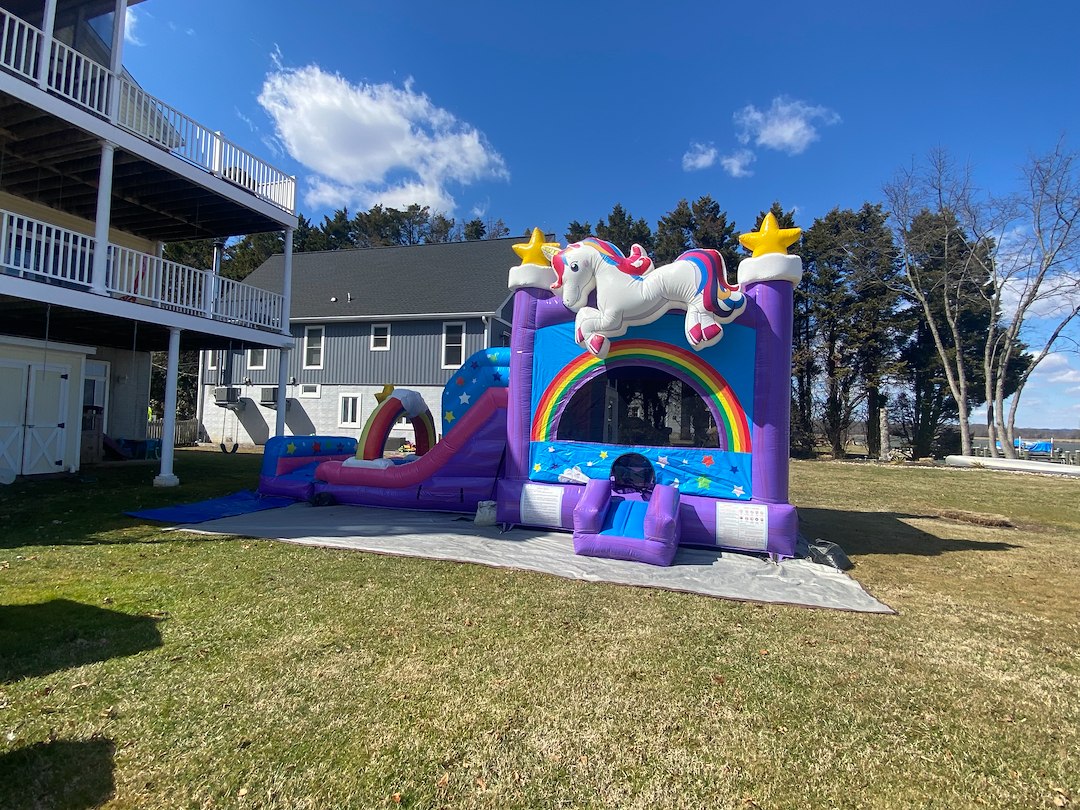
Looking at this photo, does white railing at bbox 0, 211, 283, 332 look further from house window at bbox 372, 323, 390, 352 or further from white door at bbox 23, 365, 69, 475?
house window at bbox 372, 323, 390, 352

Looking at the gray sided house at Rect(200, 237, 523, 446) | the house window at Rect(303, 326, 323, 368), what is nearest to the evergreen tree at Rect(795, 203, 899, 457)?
the gray sided house at Rect(200, 237, 523, 446)

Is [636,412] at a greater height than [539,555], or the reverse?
[636,412]

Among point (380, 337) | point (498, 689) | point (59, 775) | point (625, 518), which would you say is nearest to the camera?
point (59, 775)

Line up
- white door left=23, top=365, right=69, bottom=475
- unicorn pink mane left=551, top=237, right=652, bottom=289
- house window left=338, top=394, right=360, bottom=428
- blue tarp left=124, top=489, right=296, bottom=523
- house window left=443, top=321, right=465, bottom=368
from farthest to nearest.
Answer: house window left=338, top=394, right=360, bottom=428 < house window left=443, top=321, right=465, bottom=368 < white door left=23, top=365, right=69, bottom=475 < blue tarp left=124, top=489, right=296, bottom=523 < unicorn pink mane left=551, top=237, right=652, bottom=289

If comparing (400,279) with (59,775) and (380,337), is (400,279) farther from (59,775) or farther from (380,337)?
(59,775)

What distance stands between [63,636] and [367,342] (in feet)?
59.5

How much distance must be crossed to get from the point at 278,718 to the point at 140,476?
10.9m

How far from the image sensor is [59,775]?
2420mm

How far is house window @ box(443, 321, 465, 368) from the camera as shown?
1997 cm

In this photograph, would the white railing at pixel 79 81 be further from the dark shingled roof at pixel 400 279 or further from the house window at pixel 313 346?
the house window at pixel 313 346

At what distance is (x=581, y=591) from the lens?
517 centimetres

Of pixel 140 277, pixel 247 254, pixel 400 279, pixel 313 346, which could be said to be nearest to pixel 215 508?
pixel 140 277

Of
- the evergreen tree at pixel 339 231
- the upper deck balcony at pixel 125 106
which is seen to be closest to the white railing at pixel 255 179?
the upper deck balcony at pixel 125 106

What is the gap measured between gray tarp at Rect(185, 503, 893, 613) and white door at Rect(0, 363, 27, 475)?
19.6 ft
